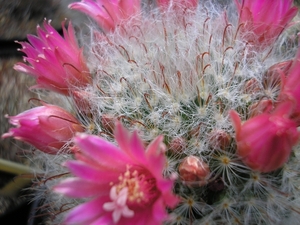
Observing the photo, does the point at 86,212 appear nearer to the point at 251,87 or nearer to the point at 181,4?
the point at 251,87

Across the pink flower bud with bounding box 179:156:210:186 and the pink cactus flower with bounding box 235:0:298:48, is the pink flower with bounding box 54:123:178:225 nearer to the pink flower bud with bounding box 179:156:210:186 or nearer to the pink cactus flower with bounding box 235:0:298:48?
the pink flower bud with bounding box 179:156:210:186

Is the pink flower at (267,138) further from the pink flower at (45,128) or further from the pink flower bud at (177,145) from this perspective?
the pink flower at (45,128)

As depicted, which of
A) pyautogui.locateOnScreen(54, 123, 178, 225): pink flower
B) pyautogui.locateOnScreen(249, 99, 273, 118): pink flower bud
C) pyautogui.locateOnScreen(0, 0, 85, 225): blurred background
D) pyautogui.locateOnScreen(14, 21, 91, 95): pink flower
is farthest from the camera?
pyautogui.locateOnScreen(0, 0, 85, 225): blurred background

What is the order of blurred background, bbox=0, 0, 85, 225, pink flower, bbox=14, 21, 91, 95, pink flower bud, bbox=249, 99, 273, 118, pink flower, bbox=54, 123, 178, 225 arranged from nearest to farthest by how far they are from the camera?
pink flower, bbox=54, 123, 178, 225
pink flower bud, bbox=249, 99, 273, 118
pink flower, bbox=14, 21, 91, 95
blurred background, bbox=0, 0, 85, 225

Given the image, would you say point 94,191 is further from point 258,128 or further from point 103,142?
point 258,128

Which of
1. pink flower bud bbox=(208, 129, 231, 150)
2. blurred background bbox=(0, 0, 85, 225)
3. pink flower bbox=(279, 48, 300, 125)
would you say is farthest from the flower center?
blurred background bbox=(0, 0, 85, 225)

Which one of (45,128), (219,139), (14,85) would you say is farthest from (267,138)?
(14,85)
